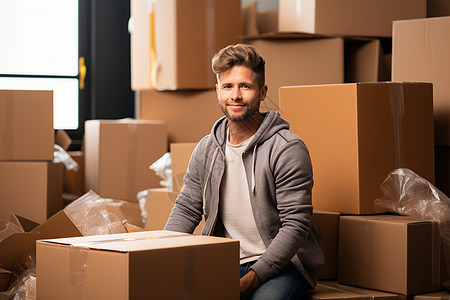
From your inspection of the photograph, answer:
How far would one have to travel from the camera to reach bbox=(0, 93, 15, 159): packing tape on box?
8.28 ft

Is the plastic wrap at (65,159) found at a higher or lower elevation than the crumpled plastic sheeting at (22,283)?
higher

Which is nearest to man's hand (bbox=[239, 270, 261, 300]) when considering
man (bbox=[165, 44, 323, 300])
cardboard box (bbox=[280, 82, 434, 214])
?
man (bbox=[165, 44, 323, 300])

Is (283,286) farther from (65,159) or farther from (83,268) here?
(65,159)

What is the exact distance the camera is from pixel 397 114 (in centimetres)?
185

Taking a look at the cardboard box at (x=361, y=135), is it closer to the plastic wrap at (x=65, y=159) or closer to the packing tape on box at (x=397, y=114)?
the packing tape on box at (x=397, y=114)

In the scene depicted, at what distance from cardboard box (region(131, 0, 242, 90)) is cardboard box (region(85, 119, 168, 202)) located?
212 mm

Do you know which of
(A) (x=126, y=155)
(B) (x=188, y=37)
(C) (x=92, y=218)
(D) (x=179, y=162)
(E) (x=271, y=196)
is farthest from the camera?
(A) (x=126, y=155)

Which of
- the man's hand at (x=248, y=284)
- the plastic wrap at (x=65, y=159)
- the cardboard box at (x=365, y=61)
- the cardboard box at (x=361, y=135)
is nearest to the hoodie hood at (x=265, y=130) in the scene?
the cardboard box at (x=361, y=135)

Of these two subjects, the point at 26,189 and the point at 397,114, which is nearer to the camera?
the point at 397,114


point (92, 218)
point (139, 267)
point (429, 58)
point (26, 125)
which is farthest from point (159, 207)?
point (139, 267)

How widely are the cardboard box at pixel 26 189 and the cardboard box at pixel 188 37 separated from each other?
2.12 feet

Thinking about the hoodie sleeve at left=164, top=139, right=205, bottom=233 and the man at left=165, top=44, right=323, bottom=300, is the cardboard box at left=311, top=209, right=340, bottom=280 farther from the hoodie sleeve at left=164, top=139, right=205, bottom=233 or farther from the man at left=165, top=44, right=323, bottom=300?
the hoodie sleeve at left=164, top=139, right=205, bottom=233

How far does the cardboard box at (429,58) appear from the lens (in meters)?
2.02

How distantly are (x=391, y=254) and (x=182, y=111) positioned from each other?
1.49 meters
